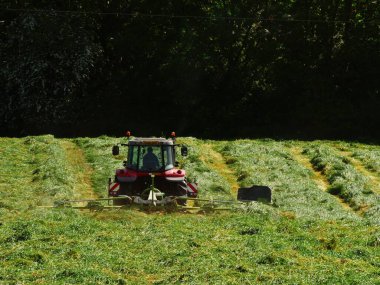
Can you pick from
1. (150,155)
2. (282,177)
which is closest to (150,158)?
(150,155)

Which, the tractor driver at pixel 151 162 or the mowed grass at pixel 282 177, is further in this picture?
the mowed grass at pixel 282 177

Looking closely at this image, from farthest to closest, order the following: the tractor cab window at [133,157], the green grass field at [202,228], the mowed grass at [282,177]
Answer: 1. the mowed grass at [282,177]
2. the tractor cab window at [133,157]
3. the green grass field at [202,228]

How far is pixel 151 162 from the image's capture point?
23.9m

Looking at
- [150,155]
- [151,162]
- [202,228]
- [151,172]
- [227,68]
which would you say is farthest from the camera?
[227,68]

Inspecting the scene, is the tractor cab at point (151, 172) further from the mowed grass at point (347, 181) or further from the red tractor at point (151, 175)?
the mowed grass at point (347, 181)

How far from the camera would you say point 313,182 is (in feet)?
103

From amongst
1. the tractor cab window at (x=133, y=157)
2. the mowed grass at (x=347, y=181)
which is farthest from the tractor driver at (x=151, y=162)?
the mowed grass at (x=347, y=181)

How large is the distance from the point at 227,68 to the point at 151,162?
27595 mm

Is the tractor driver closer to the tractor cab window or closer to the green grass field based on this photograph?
the tractor cab window

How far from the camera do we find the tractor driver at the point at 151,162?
2383 centimetres

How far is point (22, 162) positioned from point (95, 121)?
16.5 meters

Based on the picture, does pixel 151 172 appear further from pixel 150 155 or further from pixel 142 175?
pixel 150 155

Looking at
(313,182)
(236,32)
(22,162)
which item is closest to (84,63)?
(236,32)

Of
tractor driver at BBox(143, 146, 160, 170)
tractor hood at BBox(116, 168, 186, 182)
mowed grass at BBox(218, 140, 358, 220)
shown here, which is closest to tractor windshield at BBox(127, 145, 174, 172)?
tractor driver at BBox(143, 146, 160, 170)
